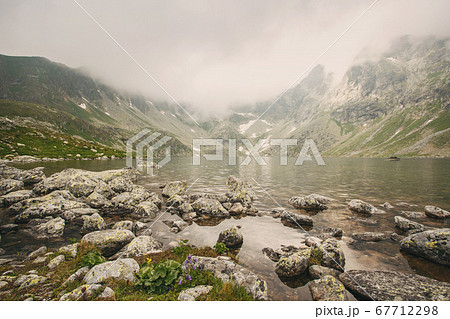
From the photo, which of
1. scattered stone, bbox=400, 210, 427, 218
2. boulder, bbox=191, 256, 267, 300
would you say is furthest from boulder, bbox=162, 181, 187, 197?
scattered stone, bbox=400, 210, 427, 218

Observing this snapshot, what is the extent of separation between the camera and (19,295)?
6543 millimetres

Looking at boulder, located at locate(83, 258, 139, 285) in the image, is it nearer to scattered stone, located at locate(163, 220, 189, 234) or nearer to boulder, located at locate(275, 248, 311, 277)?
→ boulder, located at locate(275, 248, 311, 277)

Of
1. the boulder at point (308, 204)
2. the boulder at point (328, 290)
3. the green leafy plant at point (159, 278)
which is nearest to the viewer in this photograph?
the green leafy plant at point (159, 278)

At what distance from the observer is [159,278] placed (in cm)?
681

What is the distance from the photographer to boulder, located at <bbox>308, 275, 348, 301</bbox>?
7387 mm

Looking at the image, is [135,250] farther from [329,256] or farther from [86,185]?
[86,185]

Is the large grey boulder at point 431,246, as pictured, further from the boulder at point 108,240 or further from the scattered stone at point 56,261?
the scattered stone at point 56,261

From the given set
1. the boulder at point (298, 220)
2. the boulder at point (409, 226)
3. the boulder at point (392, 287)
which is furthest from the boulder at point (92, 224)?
the boulder at point (409, 226)

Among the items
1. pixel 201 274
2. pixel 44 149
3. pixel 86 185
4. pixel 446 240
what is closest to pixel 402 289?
pixel 446 240

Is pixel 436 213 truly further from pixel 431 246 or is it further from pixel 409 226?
pixel 431 246

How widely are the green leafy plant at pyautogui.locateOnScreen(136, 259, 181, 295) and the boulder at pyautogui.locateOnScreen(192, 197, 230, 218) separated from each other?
485 inches

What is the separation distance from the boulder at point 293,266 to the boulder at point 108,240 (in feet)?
31.5

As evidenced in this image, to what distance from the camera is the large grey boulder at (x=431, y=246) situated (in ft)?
33.7

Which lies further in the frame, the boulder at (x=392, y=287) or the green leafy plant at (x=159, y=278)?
the boulder at (x=392, y=287)
